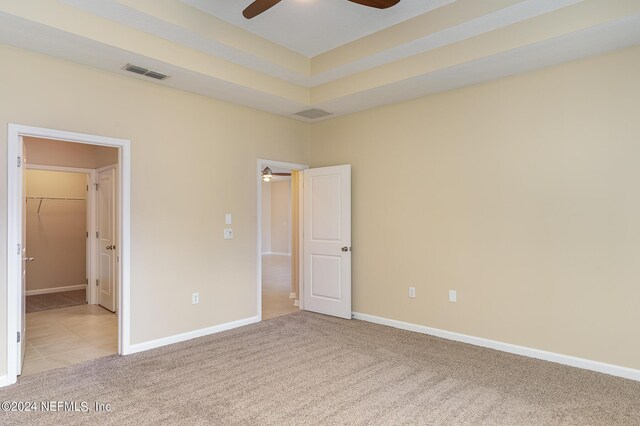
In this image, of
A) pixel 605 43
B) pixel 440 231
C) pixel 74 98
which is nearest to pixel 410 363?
pixel 440 231

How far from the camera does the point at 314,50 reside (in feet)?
14.0

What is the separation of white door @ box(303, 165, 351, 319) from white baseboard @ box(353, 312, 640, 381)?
0.66 metres

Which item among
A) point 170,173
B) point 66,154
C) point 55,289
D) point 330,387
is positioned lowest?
point 330,387

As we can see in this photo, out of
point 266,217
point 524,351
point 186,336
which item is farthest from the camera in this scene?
point 266,217

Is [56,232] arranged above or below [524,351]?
above

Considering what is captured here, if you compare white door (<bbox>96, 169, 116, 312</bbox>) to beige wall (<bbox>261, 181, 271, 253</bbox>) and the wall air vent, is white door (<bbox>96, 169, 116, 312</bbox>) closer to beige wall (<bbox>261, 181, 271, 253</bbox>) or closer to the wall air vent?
the wall air vent

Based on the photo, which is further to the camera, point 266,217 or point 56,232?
point 266,217

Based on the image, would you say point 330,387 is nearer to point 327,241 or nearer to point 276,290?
point 327,241

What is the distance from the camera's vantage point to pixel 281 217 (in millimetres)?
13008

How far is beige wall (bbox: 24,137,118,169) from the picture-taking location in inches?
222

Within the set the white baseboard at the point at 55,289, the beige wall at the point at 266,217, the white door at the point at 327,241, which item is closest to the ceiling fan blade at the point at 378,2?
the white door at the point at 327,241

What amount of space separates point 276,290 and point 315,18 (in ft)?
15.9

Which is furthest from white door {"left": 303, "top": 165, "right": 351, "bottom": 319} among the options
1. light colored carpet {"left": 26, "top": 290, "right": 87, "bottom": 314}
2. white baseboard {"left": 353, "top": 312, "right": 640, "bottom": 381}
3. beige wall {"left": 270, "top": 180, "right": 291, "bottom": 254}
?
beige wall {"left": 270, "top": 180, "right": 291, "bottom": 254}

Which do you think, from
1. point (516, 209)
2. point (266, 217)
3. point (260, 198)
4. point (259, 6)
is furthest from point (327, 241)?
point (266, 217)
